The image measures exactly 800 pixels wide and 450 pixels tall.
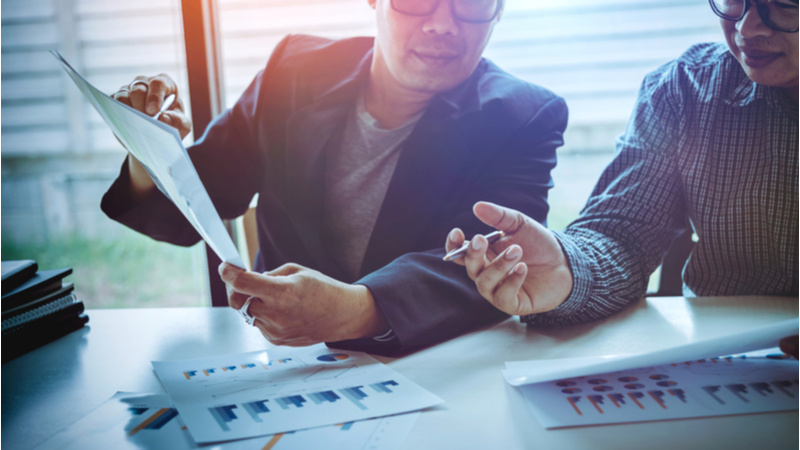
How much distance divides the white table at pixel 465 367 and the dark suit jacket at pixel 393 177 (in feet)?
0.45

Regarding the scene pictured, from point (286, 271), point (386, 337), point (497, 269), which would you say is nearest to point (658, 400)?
point (497, 269)

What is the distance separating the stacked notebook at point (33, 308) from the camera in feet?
2.31

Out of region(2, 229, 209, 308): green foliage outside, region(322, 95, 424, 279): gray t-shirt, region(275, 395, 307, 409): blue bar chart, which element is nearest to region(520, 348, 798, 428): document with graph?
region(275, 395, 307, 409): blue bar chart

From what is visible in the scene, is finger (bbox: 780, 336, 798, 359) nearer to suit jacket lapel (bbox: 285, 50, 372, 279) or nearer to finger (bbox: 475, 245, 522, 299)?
finger (bbox: 475, 245, 522, 299)

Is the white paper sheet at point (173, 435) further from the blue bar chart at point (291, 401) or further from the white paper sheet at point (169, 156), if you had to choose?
the white paper sheet at point (169, 156)

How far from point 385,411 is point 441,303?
279mm

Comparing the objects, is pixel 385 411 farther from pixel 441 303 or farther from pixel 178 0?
pixel 178 0

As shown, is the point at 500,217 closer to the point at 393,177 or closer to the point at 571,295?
the point at 571,295

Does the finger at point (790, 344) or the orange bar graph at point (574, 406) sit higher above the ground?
the finger at point (790, 344)

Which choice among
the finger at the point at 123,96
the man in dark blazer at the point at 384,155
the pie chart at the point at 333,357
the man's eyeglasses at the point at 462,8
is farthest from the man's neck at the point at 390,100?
the pie chart at the point at 333,357

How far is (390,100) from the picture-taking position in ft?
3.91

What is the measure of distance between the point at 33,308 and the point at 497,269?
2.29ft

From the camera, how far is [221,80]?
5.94ft

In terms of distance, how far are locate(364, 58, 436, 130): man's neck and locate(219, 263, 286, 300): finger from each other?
0.69 meters
